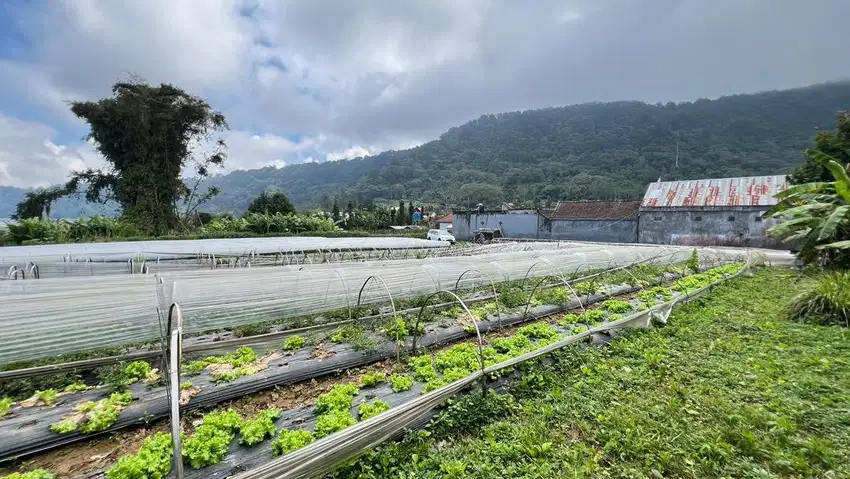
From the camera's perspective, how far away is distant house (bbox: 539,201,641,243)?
28.4m

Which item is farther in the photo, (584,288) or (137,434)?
(584,288)

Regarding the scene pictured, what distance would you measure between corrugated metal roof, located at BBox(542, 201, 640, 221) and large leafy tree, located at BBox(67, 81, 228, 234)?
2959 centimetres

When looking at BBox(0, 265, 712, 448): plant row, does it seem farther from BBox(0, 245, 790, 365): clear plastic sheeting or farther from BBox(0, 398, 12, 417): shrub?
BBox(0, 245, 790, 365): clear plastic sheeting

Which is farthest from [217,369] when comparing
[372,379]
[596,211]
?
[596,211]

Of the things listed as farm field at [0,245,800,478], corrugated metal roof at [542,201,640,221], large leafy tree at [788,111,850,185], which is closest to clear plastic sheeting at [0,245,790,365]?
farm field at [0,245,800,478]

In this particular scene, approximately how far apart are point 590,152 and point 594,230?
70.9 m

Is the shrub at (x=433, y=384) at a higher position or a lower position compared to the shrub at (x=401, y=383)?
Answer: higher

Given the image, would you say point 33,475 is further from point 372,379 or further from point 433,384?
point 433,384

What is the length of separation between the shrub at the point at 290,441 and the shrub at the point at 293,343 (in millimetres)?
2374

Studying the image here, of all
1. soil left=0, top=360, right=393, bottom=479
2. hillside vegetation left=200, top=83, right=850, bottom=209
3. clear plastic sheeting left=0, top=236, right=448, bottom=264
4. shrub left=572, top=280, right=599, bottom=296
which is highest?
hillside vegetation left=200, top=83, right=850, bottom=209

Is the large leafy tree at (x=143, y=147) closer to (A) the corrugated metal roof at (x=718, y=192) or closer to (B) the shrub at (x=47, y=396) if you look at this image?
(B) the shrub at (x=47, y=396)

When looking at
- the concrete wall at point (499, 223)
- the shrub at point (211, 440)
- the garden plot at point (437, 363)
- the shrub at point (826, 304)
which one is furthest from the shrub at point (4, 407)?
the concrete wall at point (499, 223)

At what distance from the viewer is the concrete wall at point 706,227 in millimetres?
23587

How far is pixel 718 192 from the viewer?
84.6 feet
